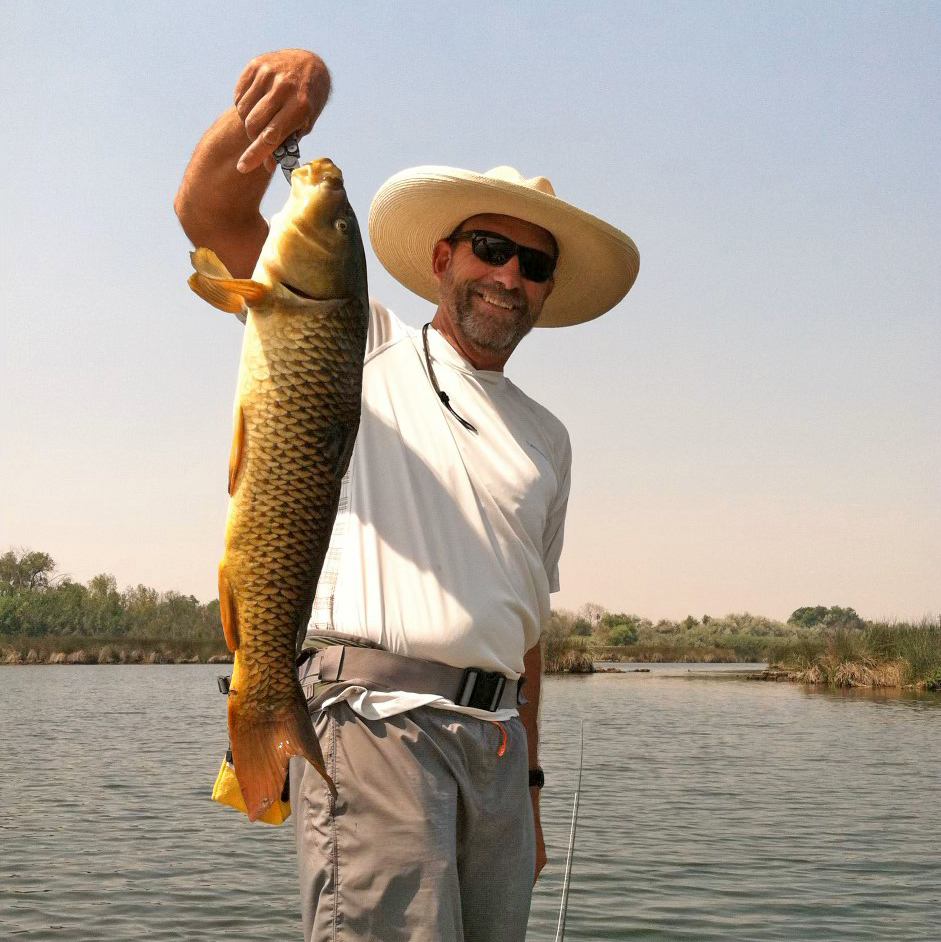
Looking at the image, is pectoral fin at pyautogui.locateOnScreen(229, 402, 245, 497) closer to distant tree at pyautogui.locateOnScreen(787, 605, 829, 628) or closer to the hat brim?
the hat brim

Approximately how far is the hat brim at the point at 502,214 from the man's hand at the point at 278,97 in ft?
3.57

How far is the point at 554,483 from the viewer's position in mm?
3303

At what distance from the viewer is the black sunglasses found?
3.47 meters

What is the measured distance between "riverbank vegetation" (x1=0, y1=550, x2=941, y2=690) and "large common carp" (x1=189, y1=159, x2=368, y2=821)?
102 feet

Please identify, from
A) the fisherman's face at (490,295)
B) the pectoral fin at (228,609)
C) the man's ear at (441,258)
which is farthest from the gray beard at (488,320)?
the pectoral fin at (228,609)

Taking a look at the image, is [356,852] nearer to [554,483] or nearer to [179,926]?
[554,483]

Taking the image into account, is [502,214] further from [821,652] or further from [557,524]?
[821,652]

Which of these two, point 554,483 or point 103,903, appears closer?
point 554,483

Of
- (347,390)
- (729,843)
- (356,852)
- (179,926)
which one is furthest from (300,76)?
(729,843)

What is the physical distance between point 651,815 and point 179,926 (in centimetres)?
612

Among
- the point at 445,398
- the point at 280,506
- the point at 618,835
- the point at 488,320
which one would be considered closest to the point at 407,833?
the point at 280,506

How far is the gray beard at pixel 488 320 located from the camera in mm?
3268

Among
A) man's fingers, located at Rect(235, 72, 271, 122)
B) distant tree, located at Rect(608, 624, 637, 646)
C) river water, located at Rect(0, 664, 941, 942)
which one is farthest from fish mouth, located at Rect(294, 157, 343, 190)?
distant tree, located at Rect(608, 624, 637, 646)

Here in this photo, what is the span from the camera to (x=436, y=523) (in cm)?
288
